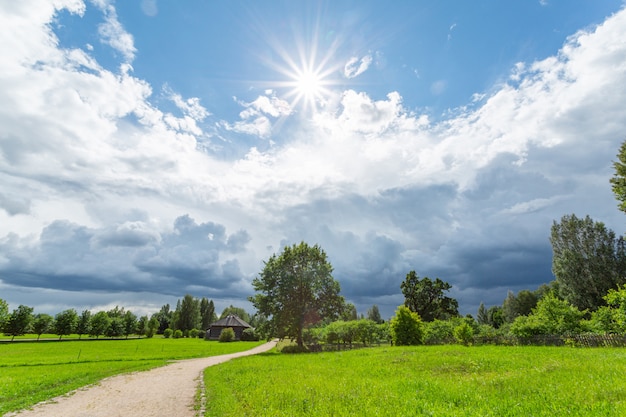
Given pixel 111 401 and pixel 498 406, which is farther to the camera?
pixel 111 401

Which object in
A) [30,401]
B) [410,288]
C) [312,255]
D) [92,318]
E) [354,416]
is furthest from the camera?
[92,318]

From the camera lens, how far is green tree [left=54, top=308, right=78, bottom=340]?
291ft

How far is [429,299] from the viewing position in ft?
266

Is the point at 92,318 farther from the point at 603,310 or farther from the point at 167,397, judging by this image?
the point at 603,310

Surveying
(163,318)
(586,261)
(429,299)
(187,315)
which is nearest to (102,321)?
(187,315)

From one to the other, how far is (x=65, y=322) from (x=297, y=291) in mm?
83557

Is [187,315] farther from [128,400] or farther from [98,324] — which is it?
[128,400]

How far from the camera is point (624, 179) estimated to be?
28484mm

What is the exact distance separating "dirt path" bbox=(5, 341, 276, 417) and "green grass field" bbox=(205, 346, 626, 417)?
4.96ft

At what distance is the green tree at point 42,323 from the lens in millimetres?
86188

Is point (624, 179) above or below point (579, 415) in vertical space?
above

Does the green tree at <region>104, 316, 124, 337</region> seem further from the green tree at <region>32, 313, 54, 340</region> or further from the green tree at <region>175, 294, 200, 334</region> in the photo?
the green tree at <region>175, 294, 200, 334</region>

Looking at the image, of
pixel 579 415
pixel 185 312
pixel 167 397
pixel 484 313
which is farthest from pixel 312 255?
pixel 484 313

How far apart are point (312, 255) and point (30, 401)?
122 feet
